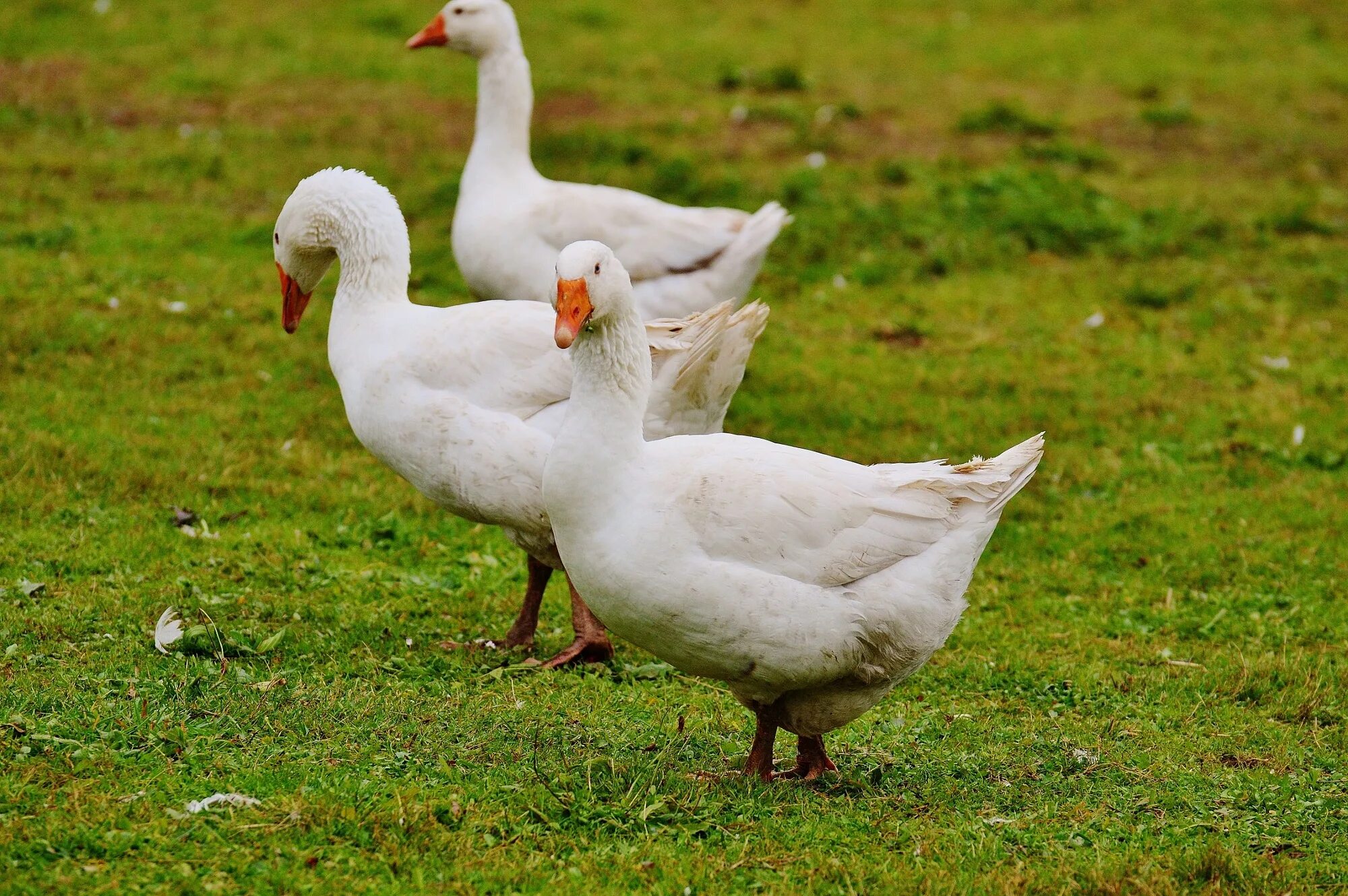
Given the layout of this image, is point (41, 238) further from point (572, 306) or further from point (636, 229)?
point (572, 306)

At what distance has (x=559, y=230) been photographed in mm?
8578

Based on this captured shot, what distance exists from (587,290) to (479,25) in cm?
512

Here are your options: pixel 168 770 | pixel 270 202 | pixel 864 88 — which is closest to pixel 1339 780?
pixel 168 770

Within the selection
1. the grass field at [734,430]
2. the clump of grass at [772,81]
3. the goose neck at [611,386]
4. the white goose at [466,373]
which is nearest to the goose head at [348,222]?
the white goose at [466,373]

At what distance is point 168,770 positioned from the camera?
461 cm

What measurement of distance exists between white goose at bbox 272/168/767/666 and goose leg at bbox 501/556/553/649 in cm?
15

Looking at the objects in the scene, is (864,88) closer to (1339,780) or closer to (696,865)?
(1339,780)

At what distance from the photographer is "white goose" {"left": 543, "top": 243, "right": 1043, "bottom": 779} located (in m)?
4.67

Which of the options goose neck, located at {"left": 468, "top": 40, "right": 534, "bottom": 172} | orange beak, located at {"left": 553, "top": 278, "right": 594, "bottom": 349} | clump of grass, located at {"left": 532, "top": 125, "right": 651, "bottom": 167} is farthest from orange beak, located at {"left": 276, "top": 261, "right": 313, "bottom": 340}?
clump of grass, located at {"left": 532, "top": 125, "right": 651, "bottom": 167}

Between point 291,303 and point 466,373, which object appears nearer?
point 466,373

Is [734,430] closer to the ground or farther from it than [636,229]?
closer to the ground

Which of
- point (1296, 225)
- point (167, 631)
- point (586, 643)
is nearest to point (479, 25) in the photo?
point (586, 643)

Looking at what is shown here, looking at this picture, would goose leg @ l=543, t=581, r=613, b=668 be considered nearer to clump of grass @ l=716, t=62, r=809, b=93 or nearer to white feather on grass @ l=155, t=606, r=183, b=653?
white feather on grass @ l=155, t=606, r=183, b=653

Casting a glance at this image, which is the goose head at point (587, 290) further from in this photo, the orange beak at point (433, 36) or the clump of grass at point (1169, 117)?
the clump of grass at point (1169, 117)
